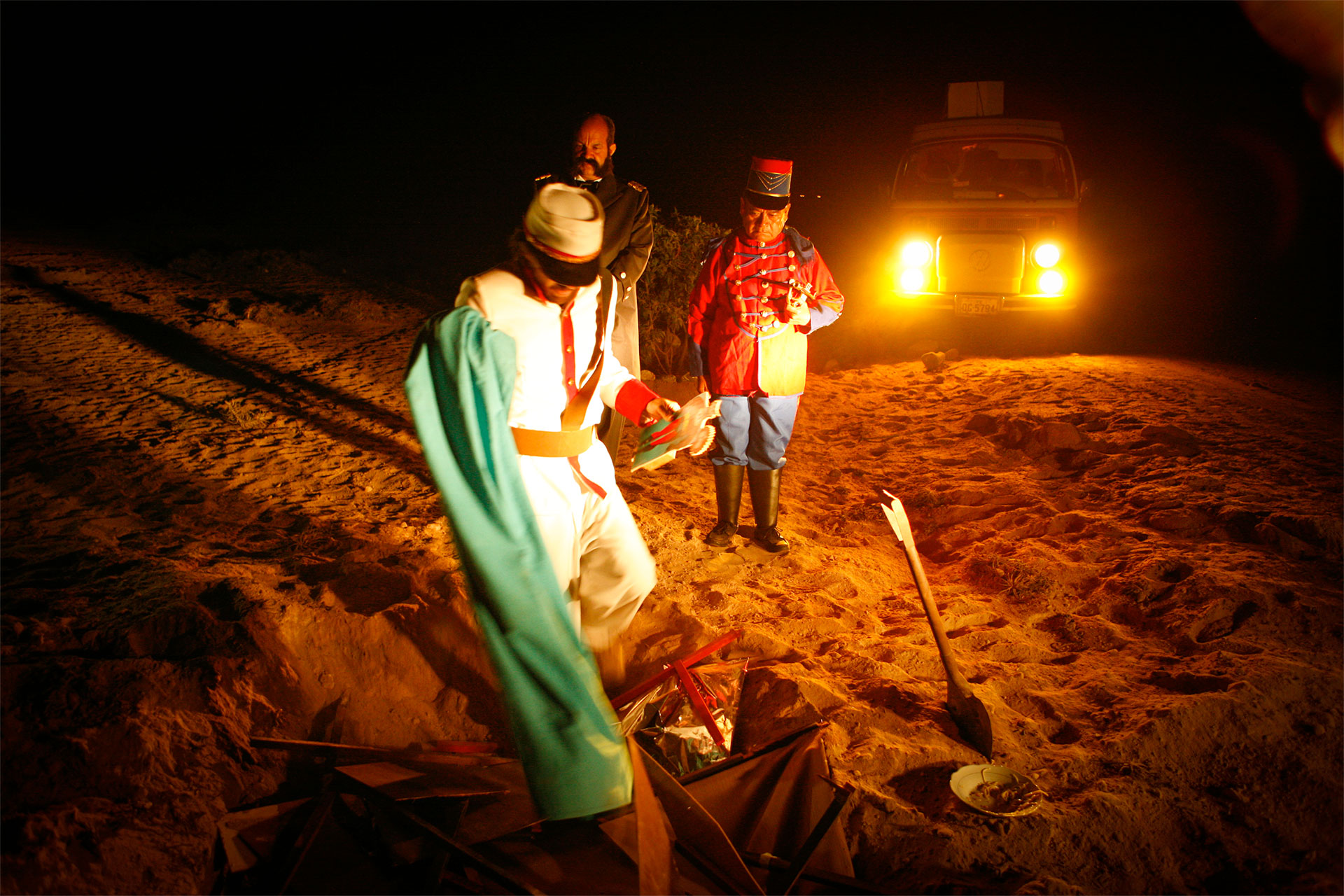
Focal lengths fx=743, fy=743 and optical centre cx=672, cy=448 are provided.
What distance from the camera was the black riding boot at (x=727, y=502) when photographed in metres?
4.31

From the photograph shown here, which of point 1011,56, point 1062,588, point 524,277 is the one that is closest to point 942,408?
point 1062,588

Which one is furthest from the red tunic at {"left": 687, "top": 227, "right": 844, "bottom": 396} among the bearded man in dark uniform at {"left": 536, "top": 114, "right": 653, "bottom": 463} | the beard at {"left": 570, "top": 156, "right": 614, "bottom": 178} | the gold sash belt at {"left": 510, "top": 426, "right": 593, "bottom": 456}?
the gold sash belt at {"left": 510, "top": 426, "right": 593, "bottom": 456}

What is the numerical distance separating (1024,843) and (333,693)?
8.44 feet

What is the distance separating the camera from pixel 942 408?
265 inches

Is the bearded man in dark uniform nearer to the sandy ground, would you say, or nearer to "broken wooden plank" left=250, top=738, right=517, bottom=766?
the sandy ground

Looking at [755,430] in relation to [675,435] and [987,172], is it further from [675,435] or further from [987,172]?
[987,172]

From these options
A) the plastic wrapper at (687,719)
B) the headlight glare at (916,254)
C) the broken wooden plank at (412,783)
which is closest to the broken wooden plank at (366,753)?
the broken wooden plank at (412,783)

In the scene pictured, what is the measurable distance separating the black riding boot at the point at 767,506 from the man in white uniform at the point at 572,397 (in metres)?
1.65

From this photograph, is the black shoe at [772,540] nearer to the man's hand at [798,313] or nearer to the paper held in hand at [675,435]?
the man's hand at [798,313]

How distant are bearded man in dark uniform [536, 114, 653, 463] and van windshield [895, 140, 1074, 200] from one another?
499 cm

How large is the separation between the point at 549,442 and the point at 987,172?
24.3ft

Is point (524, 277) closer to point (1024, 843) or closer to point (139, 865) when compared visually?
point (139, 865)

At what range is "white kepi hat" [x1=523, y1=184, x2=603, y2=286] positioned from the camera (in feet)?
7.04

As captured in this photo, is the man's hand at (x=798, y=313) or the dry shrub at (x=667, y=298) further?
the dry shrub at (x=667, y=298)
